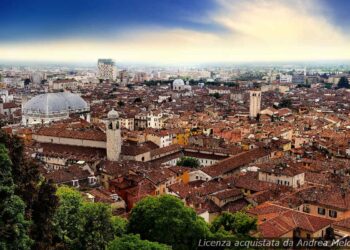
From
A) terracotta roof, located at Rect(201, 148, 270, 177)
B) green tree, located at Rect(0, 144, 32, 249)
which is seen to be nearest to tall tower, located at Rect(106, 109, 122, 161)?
terracotta roof, located at Rect(201, 148, 270, 177)

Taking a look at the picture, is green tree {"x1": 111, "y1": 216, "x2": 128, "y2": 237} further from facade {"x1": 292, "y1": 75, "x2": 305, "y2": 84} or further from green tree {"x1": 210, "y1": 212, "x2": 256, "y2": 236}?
facade {"x1": 292, "y1": 75, "x2": 305, "y2": 84}

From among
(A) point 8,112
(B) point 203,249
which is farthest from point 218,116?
(B) point 203,249

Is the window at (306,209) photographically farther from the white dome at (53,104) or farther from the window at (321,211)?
the white dome at (53,104)

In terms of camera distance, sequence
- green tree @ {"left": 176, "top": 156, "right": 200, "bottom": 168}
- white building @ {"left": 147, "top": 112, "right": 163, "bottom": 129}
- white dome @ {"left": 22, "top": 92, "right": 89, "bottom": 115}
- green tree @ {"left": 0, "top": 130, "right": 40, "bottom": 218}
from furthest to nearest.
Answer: white dome @ {"left": 22, "top": 92, "right": 89, "bottom": 115} < white building @ {"left": 147, "top": 112, "right": 163, "bottom": 129} < green tree @ {"left": 176, "top": 156, "right": 200, "bottom": 168} < green tree @ {"left": 0, "top": 130, "right": 40, "bottom": 218}

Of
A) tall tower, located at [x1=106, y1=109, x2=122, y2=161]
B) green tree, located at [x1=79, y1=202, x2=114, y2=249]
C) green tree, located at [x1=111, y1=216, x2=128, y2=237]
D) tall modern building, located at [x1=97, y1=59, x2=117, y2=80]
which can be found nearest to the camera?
green tree, located at [x1=79, y1=202, x2=114, y2=249]

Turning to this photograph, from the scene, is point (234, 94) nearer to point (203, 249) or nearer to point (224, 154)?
point (224, 154)

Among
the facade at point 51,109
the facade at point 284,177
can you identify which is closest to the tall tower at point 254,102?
the facade at point 51,109

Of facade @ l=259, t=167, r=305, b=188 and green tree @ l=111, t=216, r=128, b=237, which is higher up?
green tree @ l=111, t=216, r=128, b=237

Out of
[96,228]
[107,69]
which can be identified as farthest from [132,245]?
[107,69]

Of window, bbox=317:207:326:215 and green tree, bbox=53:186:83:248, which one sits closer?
green tree, bbox=53:186:83:248
